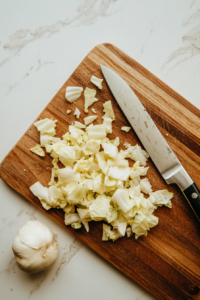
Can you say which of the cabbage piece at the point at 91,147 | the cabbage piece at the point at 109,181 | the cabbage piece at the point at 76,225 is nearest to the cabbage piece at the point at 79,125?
the cabbage piece at the point at 91,147

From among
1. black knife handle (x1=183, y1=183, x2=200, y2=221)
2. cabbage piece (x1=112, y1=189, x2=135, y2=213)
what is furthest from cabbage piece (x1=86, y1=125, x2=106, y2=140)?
black knife handle (x1=183, y1=183, x2=200, y2=221)

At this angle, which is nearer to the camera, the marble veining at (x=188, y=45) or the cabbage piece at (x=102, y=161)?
the cabbage piece at (x=102, y=161)

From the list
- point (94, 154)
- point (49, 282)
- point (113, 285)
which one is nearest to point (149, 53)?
point (94, 154)

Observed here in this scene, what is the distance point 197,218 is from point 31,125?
1.14 metres

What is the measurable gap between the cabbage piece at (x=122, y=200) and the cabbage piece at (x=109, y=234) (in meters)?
0.15

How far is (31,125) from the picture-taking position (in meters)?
1.30

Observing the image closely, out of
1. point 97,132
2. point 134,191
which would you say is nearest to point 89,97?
point 97,132

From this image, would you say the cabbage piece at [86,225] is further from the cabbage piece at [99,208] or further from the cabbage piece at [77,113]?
the cabbage piece at [77,113]

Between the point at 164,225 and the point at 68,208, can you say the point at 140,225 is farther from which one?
the point at 68,208

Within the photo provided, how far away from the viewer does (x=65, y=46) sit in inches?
56.0

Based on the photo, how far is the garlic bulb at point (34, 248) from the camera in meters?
1.17

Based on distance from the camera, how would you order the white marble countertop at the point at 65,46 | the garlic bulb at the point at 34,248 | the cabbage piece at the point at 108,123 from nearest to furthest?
1. the garlic bulb at the point at 34,248
2. the cabbage piece at the point at 108,123
3. the white marble countertop at the point at 65,46

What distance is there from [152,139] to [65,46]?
0.85 meters

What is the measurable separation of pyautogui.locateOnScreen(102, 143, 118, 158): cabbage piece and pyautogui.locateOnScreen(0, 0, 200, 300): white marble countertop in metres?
0.51
